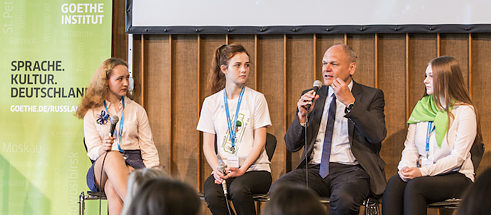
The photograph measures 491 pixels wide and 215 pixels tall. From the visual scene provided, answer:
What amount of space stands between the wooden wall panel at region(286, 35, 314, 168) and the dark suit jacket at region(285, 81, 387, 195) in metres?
0.67

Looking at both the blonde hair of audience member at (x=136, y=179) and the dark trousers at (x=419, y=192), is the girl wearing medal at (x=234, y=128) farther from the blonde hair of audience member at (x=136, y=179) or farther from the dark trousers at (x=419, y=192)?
the blonde hair of audience member at (x=136, y=179)

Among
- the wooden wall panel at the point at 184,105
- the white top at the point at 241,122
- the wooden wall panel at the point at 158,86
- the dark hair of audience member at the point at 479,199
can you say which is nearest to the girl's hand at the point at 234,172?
the white top at the point at 241,122

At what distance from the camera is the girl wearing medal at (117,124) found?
Answer: 3830mm

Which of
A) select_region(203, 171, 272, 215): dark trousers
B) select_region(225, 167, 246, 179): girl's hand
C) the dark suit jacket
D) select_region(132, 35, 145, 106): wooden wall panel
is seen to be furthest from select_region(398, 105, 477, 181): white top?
select_region(132, 35, 145, 106): wooden wall panel

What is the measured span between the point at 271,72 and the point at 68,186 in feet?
6.27

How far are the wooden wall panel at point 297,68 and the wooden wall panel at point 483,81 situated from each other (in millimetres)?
1285

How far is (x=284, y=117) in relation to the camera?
452 centimetres

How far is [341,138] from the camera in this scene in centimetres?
370

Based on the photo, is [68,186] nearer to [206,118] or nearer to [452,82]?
[206,118]

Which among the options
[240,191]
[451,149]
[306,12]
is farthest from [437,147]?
[306,12]

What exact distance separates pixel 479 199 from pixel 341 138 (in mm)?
2390

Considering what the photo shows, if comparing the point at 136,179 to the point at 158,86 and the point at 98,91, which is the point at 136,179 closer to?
the point at 98,91

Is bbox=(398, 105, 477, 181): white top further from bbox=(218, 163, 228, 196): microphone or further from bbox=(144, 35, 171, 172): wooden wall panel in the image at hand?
bbox=(144, 35, 171, 172): wooden wall panel

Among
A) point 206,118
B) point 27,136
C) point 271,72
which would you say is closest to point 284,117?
point 271,72
